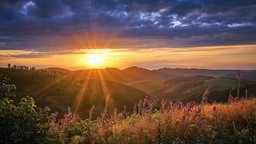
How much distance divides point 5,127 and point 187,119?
425cm

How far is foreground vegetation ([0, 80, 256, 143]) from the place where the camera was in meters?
5.44

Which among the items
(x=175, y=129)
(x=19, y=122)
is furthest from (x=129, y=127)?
(x=19, y=122)

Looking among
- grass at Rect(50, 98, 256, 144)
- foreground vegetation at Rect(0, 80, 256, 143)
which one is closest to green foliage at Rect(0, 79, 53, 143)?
foreground vegetation at Rect(0, 80, 256, 143)

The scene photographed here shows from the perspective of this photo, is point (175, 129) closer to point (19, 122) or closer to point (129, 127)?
point (129, 127)

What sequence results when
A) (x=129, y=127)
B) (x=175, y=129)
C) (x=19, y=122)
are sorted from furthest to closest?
(x=129, y=127) → (x=175, y=129) → (x=19, y=122)

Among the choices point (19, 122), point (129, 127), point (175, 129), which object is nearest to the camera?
point (19, 122)

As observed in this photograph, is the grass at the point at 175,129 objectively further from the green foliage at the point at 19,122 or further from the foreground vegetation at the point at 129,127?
the green foliage at the point at 19,122

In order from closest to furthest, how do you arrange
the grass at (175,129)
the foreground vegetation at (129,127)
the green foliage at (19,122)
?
the green foliage at (19,122) < the foreground vegetation at (129,127) < the grass at (175,129)

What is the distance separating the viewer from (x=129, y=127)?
742cm

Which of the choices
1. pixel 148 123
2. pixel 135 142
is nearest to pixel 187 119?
pixel 148 123

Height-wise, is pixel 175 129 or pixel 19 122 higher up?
pixel 19 122

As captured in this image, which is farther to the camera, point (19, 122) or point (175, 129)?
point (175, 129)

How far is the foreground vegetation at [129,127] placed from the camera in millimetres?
5437

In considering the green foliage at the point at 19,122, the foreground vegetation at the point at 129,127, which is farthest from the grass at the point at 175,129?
the green foliage at the point at 19,122
